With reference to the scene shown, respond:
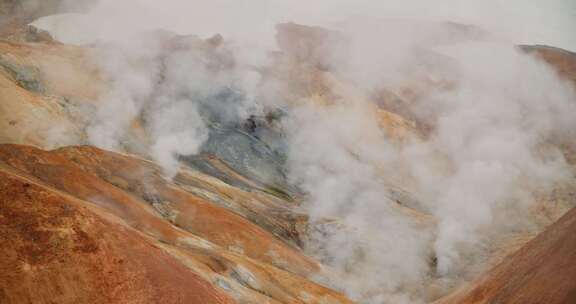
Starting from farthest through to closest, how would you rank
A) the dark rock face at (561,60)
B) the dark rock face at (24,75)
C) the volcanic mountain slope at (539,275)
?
1. the dark rock face at (561,60)
2. the dark rock face at (24,75)
3. the volcanic mountain slope at (539,275)

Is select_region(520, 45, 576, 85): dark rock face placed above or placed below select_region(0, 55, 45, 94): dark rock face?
above

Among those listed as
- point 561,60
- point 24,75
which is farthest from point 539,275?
point 561,60

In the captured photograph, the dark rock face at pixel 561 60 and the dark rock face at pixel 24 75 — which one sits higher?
the dark rock face at pixel 561 60

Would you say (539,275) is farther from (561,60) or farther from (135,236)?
(561,60)

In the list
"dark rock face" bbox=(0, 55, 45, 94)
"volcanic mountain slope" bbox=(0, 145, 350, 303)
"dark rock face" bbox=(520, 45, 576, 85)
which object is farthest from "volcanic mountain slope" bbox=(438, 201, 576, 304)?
"dark rock face" bbox=(520, 45, 576, 85)

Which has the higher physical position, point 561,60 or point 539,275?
point 561,60

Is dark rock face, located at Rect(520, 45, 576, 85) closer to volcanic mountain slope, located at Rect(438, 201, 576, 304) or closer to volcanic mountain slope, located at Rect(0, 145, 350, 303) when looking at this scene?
volcanic mountain slope, located at Rect(0, 145, 350, 303)

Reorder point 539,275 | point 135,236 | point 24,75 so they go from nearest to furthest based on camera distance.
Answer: point 135,236, point 539,275, point 24,75

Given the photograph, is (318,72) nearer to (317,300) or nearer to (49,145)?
(49,145)

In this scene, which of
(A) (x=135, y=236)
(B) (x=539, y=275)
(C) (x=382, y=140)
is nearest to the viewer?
(A) (x=135, y=236)

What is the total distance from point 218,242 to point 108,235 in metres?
34.7

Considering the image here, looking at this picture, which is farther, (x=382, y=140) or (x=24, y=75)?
(x=382, y=140)

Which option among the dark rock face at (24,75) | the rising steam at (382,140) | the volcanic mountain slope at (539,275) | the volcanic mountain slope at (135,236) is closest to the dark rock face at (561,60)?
the rising steam at (382,140)

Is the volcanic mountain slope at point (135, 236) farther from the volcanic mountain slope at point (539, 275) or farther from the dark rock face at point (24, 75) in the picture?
the dark rock face at point (24, 75)
